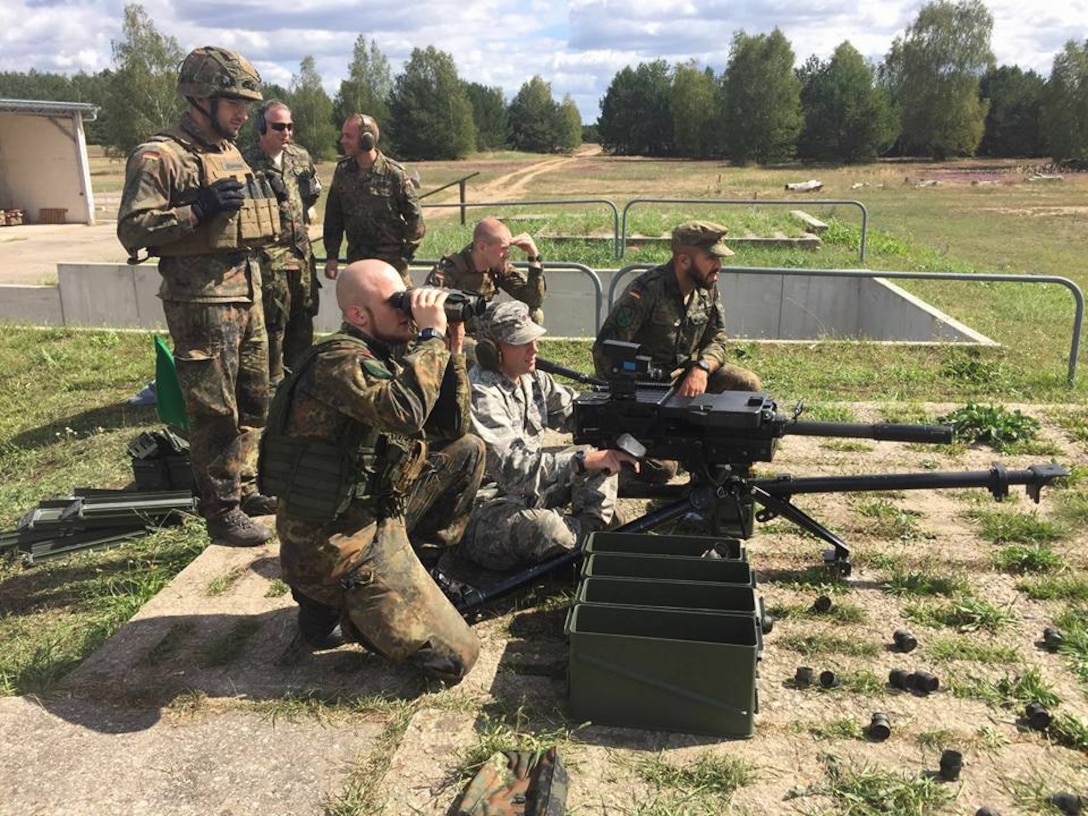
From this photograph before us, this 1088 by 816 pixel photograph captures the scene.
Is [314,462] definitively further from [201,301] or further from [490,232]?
[490,232]

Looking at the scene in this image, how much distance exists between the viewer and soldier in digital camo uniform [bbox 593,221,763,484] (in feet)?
17.4

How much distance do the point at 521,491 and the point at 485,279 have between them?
2.51 metres

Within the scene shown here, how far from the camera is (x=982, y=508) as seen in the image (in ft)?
16.4

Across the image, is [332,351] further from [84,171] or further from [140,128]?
[140,128]

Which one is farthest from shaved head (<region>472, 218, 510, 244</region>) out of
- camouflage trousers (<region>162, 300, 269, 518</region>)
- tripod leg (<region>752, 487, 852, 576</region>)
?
tripod leg (<region>752, 487, 852, 576</region>)

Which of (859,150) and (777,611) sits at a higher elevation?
(859,150)

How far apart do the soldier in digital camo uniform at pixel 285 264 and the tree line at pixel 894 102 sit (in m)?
51.4

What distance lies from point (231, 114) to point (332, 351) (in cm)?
204

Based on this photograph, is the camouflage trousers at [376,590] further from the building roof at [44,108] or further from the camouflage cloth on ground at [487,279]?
the building roof at [44,108]

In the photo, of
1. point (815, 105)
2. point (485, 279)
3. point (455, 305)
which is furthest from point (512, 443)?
point (815, 105)

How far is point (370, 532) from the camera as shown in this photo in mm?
3436

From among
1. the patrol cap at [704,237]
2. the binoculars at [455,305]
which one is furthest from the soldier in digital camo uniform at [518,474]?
the patrol cap at [704,237]

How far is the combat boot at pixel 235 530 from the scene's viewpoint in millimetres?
4652

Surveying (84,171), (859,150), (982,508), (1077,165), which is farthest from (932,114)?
(982,508)
